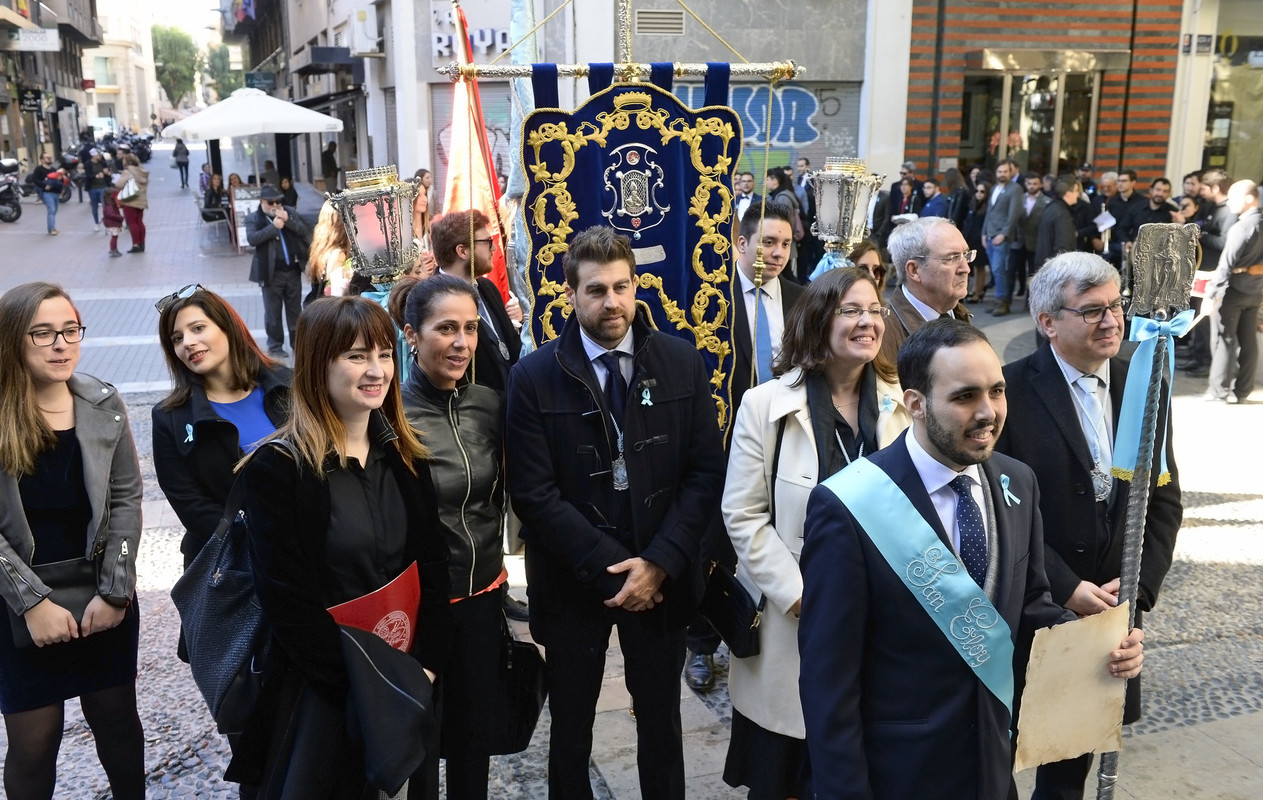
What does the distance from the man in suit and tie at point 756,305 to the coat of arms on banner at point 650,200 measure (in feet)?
0.45

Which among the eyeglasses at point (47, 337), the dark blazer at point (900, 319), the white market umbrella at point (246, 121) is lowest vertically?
the dark blazer at point (900, 319)

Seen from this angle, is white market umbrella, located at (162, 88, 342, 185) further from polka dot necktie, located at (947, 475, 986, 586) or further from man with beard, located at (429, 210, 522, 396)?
polka dot necktie, located at (947, 475, 986, 586)

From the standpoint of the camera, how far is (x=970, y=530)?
2404 mm

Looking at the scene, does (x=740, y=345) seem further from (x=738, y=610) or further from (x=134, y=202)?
(x=134, y=202)

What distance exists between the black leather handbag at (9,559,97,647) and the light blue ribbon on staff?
311 centimetres

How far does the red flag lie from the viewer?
15.7 feet

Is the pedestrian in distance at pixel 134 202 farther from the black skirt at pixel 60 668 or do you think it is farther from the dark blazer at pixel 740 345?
the black skirt at pixel 60 668

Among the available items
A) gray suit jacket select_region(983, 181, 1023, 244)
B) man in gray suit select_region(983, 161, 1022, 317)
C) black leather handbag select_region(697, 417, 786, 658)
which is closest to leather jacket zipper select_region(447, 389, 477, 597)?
black leather handbag select_region(697, 417, 786, 658)

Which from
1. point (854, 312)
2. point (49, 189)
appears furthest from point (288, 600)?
point (49, 189)

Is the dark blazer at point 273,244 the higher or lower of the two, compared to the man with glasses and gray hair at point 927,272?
lower

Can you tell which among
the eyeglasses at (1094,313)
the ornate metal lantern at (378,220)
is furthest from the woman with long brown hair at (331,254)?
the eyeglasses at (1094,313)

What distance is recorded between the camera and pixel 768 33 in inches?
703

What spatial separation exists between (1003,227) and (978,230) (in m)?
0.74

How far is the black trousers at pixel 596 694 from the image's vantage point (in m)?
3.43
